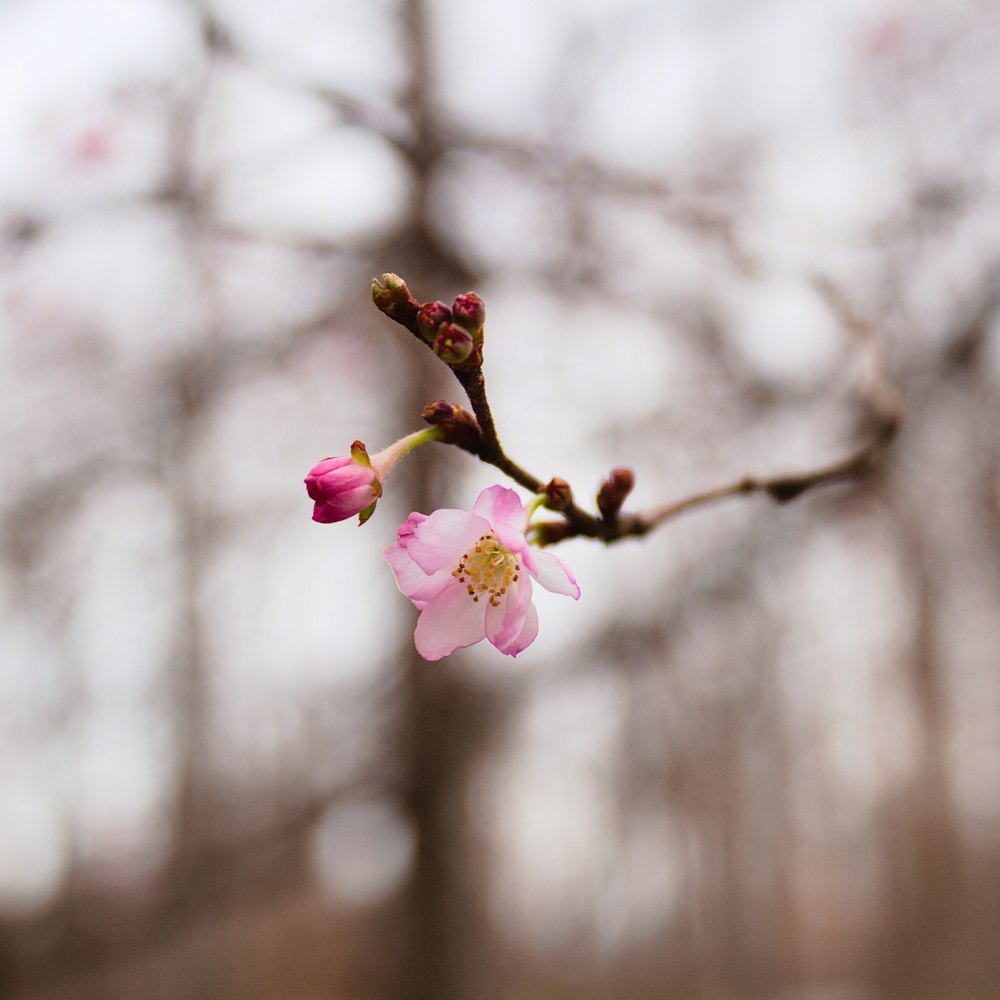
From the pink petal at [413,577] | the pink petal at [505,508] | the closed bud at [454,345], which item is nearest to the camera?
the closed bud at [454,345]

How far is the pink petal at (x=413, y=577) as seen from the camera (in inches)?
38.8

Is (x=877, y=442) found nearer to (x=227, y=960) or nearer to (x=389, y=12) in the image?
(x=389, y=12)

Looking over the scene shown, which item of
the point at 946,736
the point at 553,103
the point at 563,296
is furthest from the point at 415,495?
the point at 946,736

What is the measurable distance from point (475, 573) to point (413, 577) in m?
0.08

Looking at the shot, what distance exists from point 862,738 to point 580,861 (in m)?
10.8

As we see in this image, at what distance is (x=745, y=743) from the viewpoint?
1562 centimetres

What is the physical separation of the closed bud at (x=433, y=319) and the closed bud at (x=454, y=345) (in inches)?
0.5

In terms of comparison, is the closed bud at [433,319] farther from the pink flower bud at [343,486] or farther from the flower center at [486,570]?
the flower center at [486,570]

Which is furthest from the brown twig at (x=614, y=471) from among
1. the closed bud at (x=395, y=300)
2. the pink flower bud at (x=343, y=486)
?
the pink flower bud at (x=343, y=486)

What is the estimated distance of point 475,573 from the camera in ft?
3.42

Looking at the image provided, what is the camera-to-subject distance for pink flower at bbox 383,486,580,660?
0.87 meters

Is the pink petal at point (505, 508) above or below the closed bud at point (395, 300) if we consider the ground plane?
below

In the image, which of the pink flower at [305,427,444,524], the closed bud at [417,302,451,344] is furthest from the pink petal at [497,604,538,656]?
the closed bud at [417,302,451,344]

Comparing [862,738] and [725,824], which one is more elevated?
[862,738]
